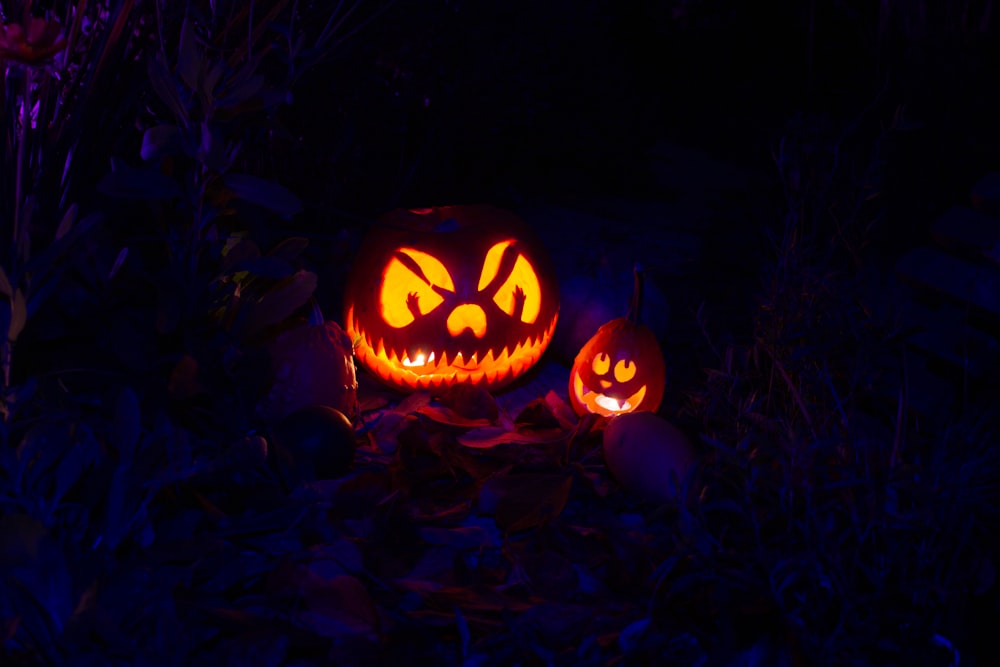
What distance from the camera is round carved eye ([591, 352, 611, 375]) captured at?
2336 millimetres

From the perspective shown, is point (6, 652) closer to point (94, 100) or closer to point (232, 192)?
point (232, 192)

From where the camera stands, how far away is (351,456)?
209 cm

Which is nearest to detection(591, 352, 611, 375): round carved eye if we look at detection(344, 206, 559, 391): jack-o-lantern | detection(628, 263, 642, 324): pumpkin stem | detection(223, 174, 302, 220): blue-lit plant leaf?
detection(628, 263, 642, 324): pumpkin stem

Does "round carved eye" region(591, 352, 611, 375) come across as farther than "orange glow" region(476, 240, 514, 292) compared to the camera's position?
No

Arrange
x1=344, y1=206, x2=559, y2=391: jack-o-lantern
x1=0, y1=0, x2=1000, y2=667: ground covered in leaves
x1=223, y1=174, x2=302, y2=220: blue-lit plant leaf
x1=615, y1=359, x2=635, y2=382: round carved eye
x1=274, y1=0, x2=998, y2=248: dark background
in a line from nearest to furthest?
x1=0, y1=0, x2=1000, y2=667: ground covered in leaves, x1=223, y1=174, x2=302, y2=220: blue-lit plant leaf, x1=615, y1=359, x2=635, y2=382: round carved eye, x1=344, y1=206, x2=559, y2=391: jack-o-lantern, x1=274, y1=0, x2=998, y2=248: dark background

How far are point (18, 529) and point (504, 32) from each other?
3328mm

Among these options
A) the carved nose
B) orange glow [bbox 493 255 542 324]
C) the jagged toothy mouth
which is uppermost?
orange glow [bbox 493 255 542 324]

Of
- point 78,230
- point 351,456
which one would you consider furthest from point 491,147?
point 78,230

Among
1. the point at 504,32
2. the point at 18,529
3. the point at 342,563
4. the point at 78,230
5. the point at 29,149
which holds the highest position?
the point at 504,32

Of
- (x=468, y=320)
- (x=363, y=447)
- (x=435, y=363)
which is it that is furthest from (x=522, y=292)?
(x=363, y=447)

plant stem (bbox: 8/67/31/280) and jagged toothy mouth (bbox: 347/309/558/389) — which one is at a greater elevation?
plant stem (bbox: 8/67/31/280)

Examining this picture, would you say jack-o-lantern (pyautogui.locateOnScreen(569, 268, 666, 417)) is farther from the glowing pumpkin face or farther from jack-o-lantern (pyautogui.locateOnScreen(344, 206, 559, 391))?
jack-o-lantern (pyautogui.locateOnScreen(344, 206, 559, 391))

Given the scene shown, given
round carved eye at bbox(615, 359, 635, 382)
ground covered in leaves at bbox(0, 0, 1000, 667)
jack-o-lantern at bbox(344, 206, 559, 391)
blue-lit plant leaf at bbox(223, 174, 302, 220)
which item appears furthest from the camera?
jack-o-lantern at bbox(344, 206, 559, 391)

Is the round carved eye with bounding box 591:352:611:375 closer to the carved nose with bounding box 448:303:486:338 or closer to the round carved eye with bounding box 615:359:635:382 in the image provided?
the round carved eye with bounding box 615:359:635:382
